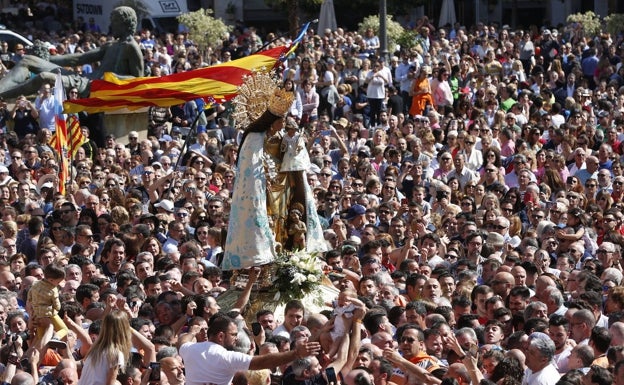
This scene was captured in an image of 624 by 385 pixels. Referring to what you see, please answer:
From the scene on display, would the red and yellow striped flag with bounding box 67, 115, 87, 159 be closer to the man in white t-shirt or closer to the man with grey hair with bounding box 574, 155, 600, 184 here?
the man with grey hair with bounding box 574, 155, 600, 184

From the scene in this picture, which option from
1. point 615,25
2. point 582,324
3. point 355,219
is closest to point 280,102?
point 582,324

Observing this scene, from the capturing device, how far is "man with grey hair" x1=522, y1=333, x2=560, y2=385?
1097 centimetres

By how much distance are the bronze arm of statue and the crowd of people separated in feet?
2.42

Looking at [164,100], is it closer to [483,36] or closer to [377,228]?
[377,228]

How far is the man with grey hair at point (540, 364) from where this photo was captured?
11.0 meters

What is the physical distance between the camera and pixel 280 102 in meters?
13.8

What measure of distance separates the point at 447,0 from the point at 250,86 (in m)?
26.7

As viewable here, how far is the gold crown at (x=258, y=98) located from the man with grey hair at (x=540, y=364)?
359cm

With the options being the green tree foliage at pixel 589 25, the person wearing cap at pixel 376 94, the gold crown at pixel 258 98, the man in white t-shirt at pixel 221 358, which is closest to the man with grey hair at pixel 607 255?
the gold crown at pixel 258 98

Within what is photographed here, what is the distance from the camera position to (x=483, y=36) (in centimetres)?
3431

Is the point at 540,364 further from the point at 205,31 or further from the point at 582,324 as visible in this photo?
the point at 205,31

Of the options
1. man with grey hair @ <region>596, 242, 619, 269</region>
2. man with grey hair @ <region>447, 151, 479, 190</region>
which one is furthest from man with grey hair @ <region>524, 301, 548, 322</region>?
man with grey hair @ <region>447, 151, 479, 190</region>

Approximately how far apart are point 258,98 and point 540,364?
3992mm

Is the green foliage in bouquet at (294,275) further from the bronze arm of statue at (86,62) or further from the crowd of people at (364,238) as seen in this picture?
the bronze arm of statue at (86,62)
